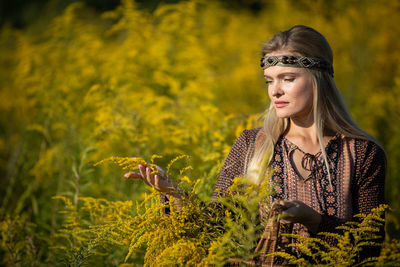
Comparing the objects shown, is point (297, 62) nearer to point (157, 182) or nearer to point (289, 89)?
point (289, 89)

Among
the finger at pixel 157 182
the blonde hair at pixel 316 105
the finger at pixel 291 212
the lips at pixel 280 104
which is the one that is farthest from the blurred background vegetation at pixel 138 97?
the finger at pixel 291 212

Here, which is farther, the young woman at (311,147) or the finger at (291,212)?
the young woman at (311,147)

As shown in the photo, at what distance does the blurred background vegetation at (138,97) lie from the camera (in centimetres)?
263

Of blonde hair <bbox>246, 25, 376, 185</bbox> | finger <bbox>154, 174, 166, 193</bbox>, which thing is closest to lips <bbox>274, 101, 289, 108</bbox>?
blonde hair <bbox>246, 25, 376, 185</bbox>

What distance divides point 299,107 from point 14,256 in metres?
1.63

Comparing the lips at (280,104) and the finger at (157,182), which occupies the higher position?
the lips at (280,104)

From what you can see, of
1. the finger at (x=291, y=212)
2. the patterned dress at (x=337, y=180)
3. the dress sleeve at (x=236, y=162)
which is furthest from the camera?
the dress sleeve at (x=236, y=162)

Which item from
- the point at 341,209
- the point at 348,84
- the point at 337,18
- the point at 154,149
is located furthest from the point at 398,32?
the point at 341,209

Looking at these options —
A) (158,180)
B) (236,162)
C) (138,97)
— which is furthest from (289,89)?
(138,97)

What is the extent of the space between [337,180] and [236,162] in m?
0.43

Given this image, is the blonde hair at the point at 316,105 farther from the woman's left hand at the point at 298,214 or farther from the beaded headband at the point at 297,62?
the woman's left hand at the point at 298,214

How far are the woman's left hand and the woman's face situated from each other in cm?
45

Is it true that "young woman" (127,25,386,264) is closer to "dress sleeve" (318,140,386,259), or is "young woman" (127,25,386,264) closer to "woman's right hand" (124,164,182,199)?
"dress sleeve" (318,140,386,259)

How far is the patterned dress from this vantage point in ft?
5.25
